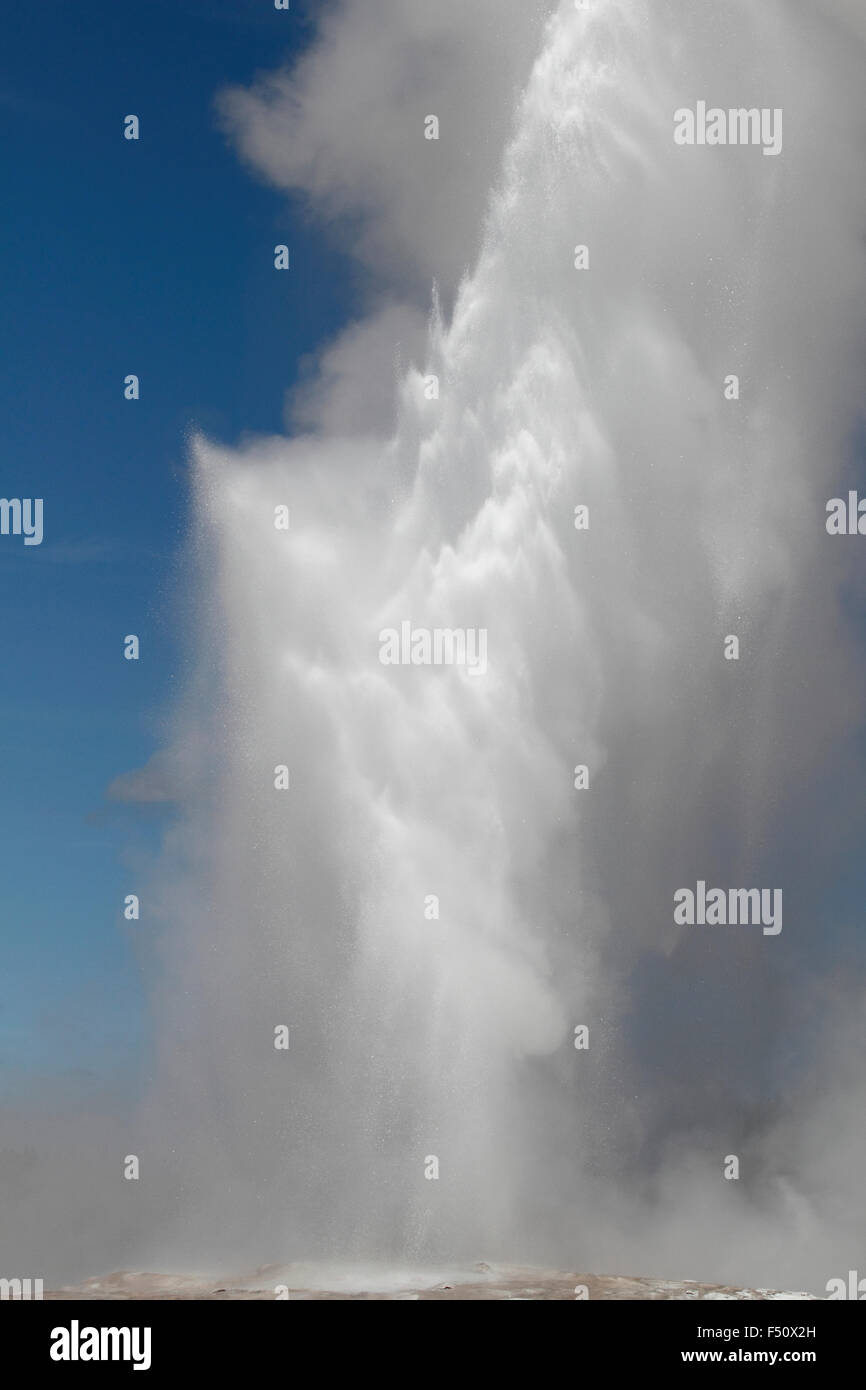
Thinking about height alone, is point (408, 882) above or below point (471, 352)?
below

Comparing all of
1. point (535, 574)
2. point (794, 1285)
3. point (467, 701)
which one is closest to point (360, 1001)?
point (467, 701)

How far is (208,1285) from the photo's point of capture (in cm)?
3884

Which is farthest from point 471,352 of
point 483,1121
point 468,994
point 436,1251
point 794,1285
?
point 794,1285

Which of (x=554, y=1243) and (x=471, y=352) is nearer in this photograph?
(x=554, y=1243)

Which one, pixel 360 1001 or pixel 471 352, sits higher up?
pixel 471 352

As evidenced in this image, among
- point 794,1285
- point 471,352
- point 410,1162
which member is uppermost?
point 471,352

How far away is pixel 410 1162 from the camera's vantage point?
40.6 metres

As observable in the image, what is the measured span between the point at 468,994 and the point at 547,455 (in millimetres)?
17521

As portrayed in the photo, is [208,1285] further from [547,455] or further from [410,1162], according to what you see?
[547,455]
